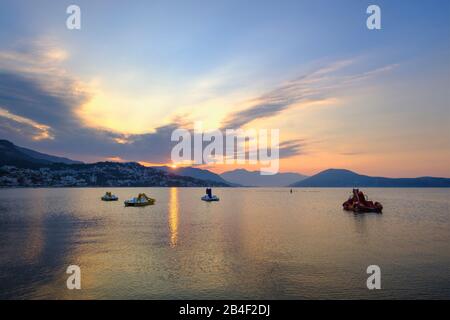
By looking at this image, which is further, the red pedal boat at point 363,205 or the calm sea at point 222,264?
the red pedal boat at point 363,205

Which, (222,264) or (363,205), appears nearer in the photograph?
(222,264)

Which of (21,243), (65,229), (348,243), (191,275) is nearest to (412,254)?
(348,243)

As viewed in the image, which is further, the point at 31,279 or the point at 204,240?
the point at 204,240

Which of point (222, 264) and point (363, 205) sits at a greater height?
point (363, 205)

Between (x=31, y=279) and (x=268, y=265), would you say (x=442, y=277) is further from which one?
(x=31, y=279)

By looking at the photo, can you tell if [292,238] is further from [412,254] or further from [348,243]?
[412,254]

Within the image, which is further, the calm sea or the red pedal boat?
the red pedal boat
